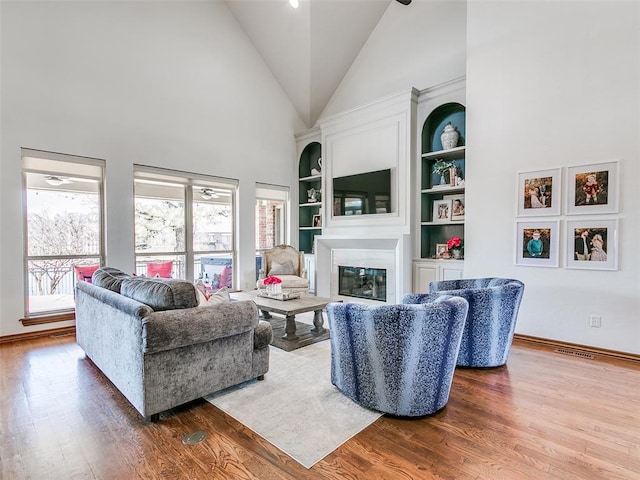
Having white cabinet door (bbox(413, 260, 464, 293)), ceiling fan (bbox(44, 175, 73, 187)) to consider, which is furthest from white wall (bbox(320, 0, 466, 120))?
ceiling fan (bbox(44, 175, 73, 187))

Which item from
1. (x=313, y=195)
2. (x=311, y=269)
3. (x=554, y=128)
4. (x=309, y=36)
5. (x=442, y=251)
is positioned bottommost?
(x=311, y=269)

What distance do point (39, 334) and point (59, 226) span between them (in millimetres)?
1367

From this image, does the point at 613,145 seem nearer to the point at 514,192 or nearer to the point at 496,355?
the point at 514,192

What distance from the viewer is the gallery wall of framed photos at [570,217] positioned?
136 inches

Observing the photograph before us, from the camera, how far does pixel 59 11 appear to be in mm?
4176

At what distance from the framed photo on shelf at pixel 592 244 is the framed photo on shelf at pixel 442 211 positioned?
1636 millimetres

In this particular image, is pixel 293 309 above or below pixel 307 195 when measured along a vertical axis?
below

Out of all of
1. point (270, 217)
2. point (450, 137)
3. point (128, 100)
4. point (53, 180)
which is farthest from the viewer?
point (270, 217)

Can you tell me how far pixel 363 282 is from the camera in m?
5.99

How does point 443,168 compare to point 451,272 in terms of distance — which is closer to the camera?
point 451,272

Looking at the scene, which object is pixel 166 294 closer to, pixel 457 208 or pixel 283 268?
pixel 283 268

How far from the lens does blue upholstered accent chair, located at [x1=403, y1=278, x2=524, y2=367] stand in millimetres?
2992

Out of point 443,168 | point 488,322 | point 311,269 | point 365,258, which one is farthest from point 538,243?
point 311,269

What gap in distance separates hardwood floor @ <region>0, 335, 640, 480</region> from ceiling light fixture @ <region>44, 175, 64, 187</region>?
2.51 meters
